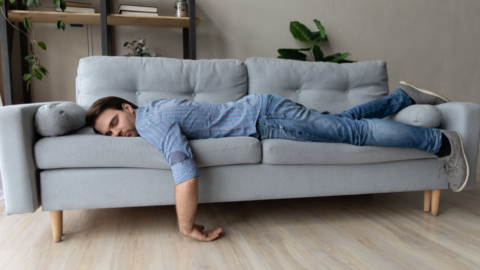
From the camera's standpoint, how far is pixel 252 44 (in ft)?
9.80

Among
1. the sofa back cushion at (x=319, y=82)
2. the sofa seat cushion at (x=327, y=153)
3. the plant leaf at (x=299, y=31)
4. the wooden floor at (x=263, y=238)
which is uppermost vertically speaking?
the plant leaf at (x=299, y=31)

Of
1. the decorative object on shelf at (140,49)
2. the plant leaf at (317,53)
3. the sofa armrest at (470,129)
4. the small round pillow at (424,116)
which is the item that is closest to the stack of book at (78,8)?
the decorative object on shelf at (140,49)

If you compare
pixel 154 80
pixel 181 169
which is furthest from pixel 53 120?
pixel 154 80

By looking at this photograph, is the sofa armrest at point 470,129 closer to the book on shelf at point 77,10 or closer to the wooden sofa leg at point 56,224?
the wooden sofa leg at point 56,224

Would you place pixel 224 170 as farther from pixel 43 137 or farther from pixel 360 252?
pixel 43 137

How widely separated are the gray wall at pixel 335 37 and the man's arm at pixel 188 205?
1827 mm

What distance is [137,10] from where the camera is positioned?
246 cm

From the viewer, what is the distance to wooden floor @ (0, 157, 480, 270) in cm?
119

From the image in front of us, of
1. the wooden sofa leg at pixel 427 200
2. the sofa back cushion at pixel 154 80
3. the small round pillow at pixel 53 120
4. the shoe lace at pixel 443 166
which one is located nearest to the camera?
the small round pillow at pixel 53 120

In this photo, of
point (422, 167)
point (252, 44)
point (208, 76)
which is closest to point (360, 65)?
point (422, 167)

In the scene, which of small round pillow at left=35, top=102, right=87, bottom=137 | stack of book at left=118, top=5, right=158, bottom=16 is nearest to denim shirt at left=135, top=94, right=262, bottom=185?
small round pillow at left=35, top=102, right=87, bottom=137

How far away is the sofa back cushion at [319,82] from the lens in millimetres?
1976

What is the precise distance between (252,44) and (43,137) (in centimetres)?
204

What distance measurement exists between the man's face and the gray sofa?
9 cm
